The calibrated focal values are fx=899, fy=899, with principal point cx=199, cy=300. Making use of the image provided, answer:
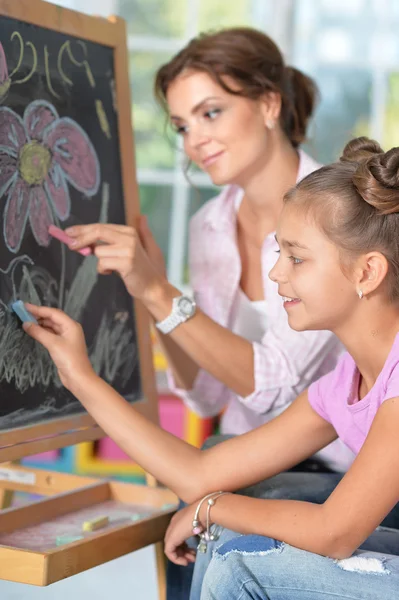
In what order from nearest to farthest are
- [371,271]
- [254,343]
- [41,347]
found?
[371,271] < [41,347] < [254,343]

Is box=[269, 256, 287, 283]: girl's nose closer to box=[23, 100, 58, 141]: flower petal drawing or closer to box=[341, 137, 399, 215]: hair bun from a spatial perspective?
box=[341, 137, 399, 215]: hair bun

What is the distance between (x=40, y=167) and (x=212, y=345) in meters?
0.49

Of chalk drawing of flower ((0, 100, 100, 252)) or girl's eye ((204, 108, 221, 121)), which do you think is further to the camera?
girl's eye ((204, 108, 221, 121))

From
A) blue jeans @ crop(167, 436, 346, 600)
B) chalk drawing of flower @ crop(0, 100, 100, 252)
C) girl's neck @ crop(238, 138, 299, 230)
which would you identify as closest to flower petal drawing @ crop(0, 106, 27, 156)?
chalk drawing of flower @ crop(0, 100, 100, 252)

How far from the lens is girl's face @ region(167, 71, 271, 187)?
6.37ft

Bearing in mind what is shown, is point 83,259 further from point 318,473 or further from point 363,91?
point 363,91

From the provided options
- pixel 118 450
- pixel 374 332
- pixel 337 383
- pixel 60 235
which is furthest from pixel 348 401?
pixel 118 450

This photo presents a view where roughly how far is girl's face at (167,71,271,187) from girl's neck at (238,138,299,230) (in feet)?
0.07

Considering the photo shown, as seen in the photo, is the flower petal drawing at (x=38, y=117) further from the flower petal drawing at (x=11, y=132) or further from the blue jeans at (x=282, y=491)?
the blue jeans at (x=282, y=491)

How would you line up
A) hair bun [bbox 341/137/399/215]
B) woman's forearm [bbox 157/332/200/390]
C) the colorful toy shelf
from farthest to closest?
the colorful toy shelf, woman's forearm [bbox 157/332/200/390], hair bun [bbox 341/137/399/215]

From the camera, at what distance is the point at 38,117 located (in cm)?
162

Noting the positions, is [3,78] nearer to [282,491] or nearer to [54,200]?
[54,200]

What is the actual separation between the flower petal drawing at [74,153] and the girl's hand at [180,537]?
66cm

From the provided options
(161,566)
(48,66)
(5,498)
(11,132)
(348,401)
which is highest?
(48,66)
